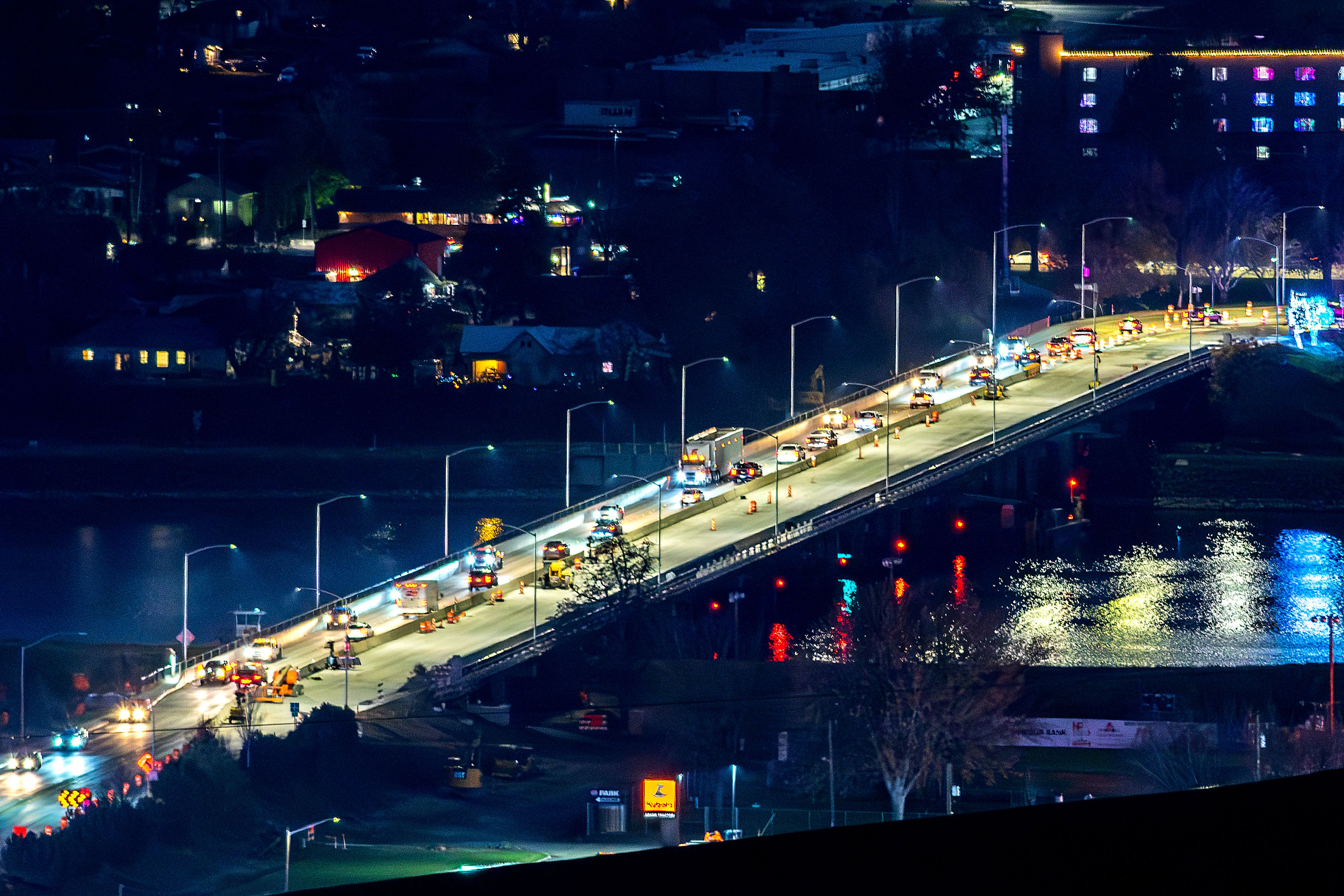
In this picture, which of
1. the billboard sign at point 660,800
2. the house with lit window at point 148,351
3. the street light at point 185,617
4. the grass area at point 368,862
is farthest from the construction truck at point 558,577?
the house with lit window at point 148,351

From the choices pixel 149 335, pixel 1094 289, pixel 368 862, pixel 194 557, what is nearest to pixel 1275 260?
pixel 1094 289

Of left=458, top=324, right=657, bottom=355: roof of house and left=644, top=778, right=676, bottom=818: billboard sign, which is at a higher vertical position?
left=458, top=324, right=657, bottom=355: roof of house

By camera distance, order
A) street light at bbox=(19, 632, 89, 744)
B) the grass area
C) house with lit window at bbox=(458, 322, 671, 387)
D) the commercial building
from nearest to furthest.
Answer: the grass area → street light at bbox=(19, 632, 89, 744) → house with lit window at bbox=(458, 322, 671, 387) → the commercial building

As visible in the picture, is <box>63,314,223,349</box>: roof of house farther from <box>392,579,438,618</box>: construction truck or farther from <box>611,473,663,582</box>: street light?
<box>392,579,438,618</box>: construction truck

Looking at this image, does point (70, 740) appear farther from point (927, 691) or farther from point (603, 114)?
point (603, 114)

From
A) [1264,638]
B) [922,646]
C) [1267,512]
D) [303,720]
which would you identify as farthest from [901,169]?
[303,720]

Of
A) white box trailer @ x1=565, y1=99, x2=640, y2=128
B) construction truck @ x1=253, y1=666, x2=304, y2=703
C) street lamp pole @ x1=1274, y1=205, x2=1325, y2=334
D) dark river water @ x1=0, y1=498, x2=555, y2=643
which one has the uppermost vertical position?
white box trailer @ x1=565, y1=99, x2=640, y2=128

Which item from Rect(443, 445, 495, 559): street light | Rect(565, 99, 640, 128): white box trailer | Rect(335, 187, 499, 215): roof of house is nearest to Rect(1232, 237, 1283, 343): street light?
Rect(443, 445, 495, 559): street light
